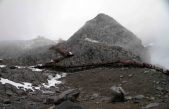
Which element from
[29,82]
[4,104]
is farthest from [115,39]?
[4,104]

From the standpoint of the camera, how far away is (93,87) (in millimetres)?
34750

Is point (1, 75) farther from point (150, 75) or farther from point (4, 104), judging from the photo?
point (150, 75)

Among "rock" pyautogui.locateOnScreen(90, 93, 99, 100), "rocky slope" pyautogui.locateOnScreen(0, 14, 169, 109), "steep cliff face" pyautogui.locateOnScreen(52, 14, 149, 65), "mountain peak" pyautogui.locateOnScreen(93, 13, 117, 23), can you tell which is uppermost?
"mountain peak" pyautogui.locateOnScreen(93, 13, 117, 23)

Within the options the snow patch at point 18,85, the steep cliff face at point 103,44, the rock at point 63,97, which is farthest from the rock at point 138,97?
the steep cliff face at point 103,44

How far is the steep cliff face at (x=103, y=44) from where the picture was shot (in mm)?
50469

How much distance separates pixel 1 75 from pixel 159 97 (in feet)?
57.5

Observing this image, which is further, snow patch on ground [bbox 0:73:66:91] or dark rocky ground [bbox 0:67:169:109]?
snow patch on ground [bbox 0:73:66:91]

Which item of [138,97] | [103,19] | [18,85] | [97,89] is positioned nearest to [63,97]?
[138,97]

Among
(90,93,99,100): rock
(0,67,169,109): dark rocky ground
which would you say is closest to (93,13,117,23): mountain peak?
(0,67,169,109): dark rocky ground

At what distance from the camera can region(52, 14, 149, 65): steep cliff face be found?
50.5 m

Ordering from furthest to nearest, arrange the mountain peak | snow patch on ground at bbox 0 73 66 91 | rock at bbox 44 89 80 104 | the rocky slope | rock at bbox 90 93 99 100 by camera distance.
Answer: the mountain peak < snow patch on ground at bbox 0 73 66 91 < rock at bbox 90 93 99 100 < the rocky slope < rock at bbox 44 89 80 104

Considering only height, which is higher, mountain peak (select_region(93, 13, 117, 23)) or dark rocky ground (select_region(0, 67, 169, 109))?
mountain peak (select_region(93, 13, 117, 23))

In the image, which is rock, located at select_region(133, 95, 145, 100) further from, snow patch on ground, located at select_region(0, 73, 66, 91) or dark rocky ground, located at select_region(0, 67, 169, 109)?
snow patch on ground, located at select_region(0, 73, 66, 91)

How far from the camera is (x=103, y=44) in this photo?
179 ft
